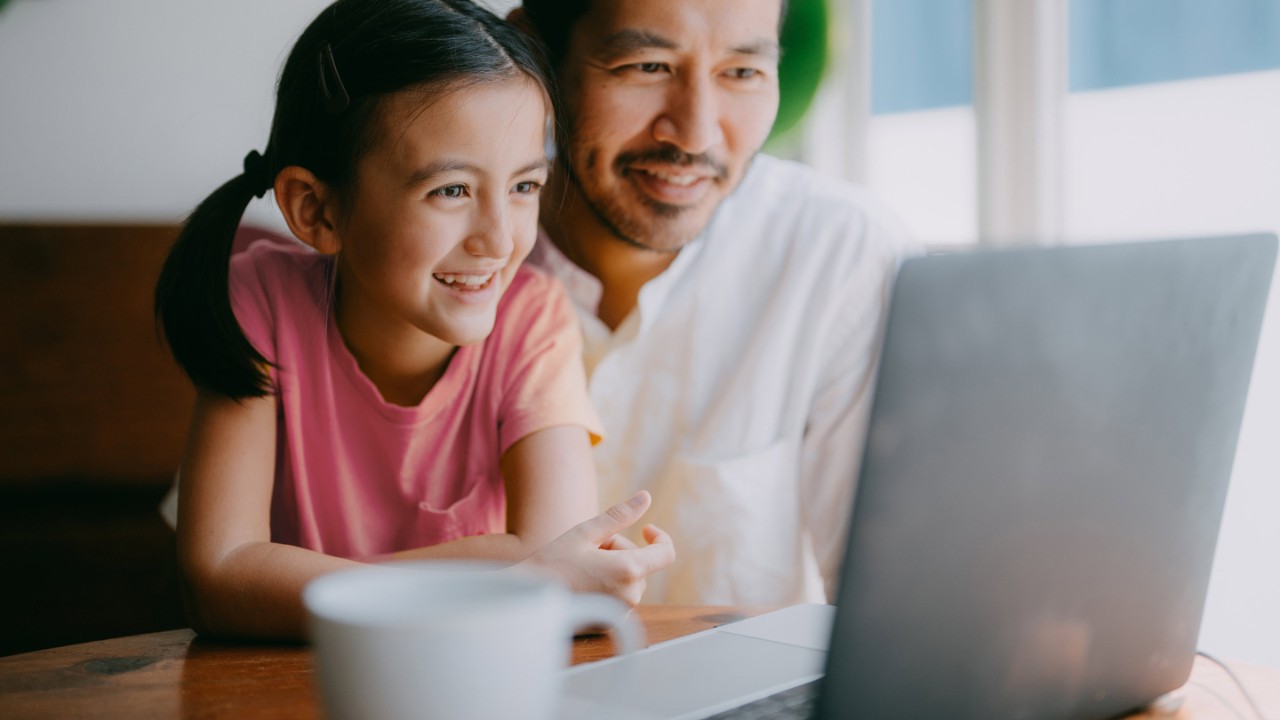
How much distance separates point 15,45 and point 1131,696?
1967mm

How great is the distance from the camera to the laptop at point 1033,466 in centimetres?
42

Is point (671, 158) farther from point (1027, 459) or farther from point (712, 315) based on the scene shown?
point (1027, 459)

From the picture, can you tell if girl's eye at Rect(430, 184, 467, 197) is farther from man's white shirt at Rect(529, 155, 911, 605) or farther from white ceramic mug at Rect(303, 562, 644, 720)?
white ceramic mug at Rect(303, 562, 644, 720)

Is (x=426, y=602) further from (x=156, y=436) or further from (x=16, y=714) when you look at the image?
(x=156, y=436)

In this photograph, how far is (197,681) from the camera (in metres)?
0.62

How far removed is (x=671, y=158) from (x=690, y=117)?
0.19ft

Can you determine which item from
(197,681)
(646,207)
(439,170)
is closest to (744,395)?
(646,207)

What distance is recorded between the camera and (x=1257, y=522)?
1.51 m

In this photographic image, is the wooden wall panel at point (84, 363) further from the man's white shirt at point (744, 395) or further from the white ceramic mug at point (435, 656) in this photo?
the white ceramic mug at point (435, 656)

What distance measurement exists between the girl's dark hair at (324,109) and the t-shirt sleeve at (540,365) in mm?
221

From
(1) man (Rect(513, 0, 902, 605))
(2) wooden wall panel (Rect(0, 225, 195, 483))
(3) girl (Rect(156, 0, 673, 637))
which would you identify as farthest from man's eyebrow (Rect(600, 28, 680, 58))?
(2) wooden wall panel (Rect(0, 225, 195, 483))

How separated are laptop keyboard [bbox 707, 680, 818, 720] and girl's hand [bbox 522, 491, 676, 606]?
0.21 metres

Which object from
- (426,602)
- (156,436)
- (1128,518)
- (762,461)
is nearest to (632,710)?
(426,602)

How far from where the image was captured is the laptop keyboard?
0.50 metres
